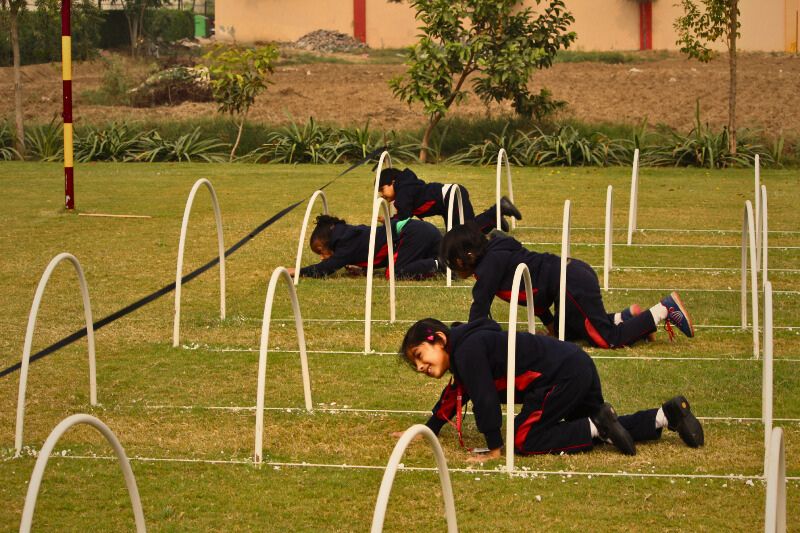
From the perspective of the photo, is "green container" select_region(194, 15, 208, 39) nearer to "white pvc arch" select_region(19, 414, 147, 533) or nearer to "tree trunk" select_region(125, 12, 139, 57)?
"tree trunk" select_region(125, 12, 139, 57)

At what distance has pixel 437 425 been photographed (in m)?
6.58

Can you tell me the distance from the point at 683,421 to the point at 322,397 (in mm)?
2379

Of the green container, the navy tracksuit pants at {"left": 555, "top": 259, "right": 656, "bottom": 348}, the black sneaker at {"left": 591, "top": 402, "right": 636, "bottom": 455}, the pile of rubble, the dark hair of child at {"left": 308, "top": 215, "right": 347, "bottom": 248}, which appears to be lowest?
the black sneaker at {"left": 591, "top": 402, "right": 636, "bottom": 455}

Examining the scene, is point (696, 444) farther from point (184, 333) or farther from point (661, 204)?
point (661, 204)

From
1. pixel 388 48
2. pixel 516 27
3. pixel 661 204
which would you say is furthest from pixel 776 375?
pixel 388 48

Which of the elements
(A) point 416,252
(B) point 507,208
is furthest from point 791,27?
(A) point 416,252

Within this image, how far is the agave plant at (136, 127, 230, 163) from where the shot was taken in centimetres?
2378

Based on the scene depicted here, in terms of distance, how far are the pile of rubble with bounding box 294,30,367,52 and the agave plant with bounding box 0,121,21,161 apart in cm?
1459

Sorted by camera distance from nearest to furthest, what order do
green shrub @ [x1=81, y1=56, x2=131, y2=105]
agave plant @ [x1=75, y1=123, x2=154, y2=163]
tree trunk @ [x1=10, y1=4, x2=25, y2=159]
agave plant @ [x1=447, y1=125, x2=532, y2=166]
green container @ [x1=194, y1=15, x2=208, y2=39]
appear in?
tree trunk @ [x1=10, y1=4, x2=25, y2=159], agave plant @ [x1=447, y1=125, x2=532, y2=166], agave plant @ [x1=75, y1=123, x2=154, y2=163], green shrub @ [x1=81, y1=56, x2=131, y2=105], green container @ [x1=194, y1=15, x2=208, y2=39]

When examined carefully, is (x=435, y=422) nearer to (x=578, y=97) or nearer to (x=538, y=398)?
(x=538, y=398)

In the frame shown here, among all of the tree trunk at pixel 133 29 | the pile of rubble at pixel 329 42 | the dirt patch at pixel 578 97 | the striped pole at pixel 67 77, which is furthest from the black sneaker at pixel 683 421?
the tree trunk at pixel 133 29

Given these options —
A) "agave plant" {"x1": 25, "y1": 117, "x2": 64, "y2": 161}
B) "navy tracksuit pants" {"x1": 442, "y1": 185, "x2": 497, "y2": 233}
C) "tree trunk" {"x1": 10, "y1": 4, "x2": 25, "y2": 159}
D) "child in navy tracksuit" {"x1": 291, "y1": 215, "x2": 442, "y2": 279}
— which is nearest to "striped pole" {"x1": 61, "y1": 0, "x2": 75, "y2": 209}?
"child in navy tracksuit" {"x1": 291, "y1": 215, "x2": 442, "y2": 279}

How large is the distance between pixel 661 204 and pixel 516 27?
21.6 ft

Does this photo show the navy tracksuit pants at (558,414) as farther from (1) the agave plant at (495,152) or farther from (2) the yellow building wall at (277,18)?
(2) the yellow building wall at (277,18)
